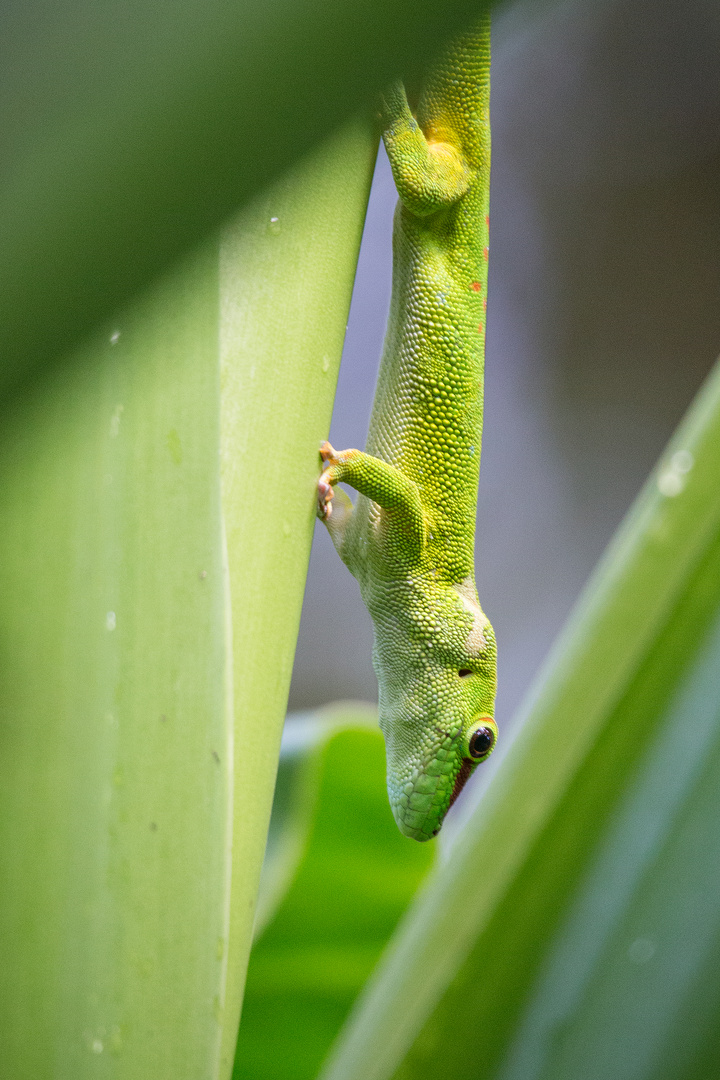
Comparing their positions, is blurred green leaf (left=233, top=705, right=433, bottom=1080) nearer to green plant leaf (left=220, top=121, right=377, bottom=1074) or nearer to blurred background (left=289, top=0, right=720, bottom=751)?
green plant leaf (left=220, top=121, right=377, bottom=1074)

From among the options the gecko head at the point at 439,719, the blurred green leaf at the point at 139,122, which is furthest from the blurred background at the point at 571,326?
the blurred green leaf at the point at 139,122

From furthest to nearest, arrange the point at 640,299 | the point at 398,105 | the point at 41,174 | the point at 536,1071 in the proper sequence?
the point at 640,299 < the point at 398,105 < the point at 536,1071 < the point at 41,174

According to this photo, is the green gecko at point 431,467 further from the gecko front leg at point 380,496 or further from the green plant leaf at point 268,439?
the green plant leaf at point 268,439

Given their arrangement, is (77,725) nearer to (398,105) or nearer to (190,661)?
(190,661)

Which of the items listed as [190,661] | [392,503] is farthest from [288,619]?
[392,503]

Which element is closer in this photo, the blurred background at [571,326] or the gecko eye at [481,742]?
the gecko eye at [481,742]

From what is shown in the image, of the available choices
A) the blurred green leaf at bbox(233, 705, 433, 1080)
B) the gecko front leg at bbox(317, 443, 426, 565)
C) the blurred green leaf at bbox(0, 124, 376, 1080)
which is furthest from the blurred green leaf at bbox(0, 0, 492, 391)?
the blurred green leaf at bbox(233, 705, 433, 1080)

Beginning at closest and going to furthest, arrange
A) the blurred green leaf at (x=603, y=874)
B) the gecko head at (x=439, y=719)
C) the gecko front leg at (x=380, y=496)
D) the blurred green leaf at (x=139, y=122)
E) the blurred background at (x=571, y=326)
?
the blurred green leaf at (x=139, y=122) → the blurred green leaf at (x=603, y=874) → the gecko front leg at (x=380, y=496) → the gecko head at (x=439, y=719) → the blurred background at (x=571, y=326)
